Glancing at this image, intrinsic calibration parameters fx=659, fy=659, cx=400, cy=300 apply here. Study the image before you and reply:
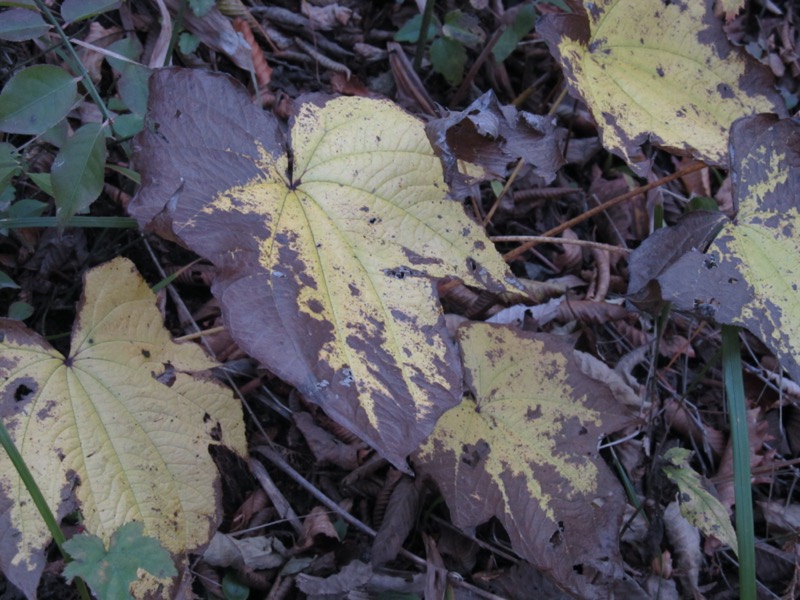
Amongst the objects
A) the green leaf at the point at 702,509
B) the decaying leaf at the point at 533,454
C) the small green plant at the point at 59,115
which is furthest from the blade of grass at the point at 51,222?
the green leaf at the point at 702,509

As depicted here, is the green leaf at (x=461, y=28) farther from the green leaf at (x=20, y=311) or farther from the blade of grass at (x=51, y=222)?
the green leaf at (x=20, y=311)

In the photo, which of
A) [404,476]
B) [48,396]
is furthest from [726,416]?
[48,396]

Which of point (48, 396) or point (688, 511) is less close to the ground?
point (48, 396)

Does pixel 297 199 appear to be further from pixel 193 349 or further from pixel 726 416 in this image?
pixel 726 416

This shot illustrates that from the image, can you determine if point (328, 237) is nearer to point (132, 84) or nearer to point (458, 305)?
point (132, 84)

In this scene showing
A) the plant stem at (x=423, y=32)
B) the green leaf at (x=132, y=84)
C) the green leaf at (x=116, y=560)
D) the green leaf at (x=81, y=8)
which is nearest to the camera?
the green leaf at (x=116, y=560)

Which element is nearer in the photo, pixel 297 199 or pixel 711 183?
pixel 297 199
